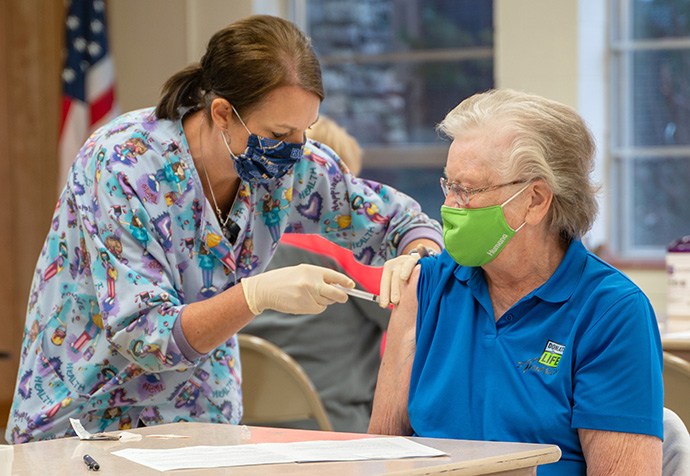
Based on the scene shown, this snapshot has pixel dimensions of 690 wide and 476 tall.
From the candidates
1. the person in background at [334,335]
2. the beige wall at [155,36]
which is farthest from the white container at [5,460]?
the beige wall at [155,36]

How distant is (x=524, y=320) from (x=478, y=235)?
160mm

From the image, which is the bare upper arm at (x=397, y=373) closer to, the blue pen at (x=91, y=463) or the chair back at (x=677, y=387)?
the blue pen at (x=91, y=463)

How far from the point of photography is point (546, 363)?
1.34 metres

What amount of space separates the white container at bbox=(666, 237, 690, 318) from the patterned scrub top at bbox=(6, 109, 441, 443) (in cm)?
132

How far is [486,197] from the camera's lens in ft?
4.74

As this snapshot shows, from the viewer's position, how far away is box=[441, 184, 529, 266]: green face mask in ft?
4.65

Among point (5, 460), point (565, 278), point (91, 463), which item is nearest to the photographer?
point (5, 460)

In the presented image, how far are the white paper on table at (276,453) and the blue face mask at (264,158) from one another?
653 millimetres

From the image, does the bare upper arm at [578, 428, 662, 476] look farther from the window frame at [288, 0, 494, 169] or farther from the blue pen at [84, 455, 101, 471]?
the window frame at [288, 0, 494, 169]

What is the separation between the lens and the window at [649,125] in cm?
349

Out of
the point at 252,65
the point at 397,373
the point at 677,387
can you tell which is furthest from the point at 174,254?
the point at 677,387

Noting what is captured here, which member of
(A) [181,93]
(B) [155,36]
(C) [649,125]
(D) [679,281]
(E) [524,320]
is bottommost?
(D) [679,281]

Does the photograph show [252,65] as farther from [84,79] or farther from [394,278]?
[84,79]

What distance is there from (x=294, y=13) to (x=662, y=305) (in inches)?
83.3
